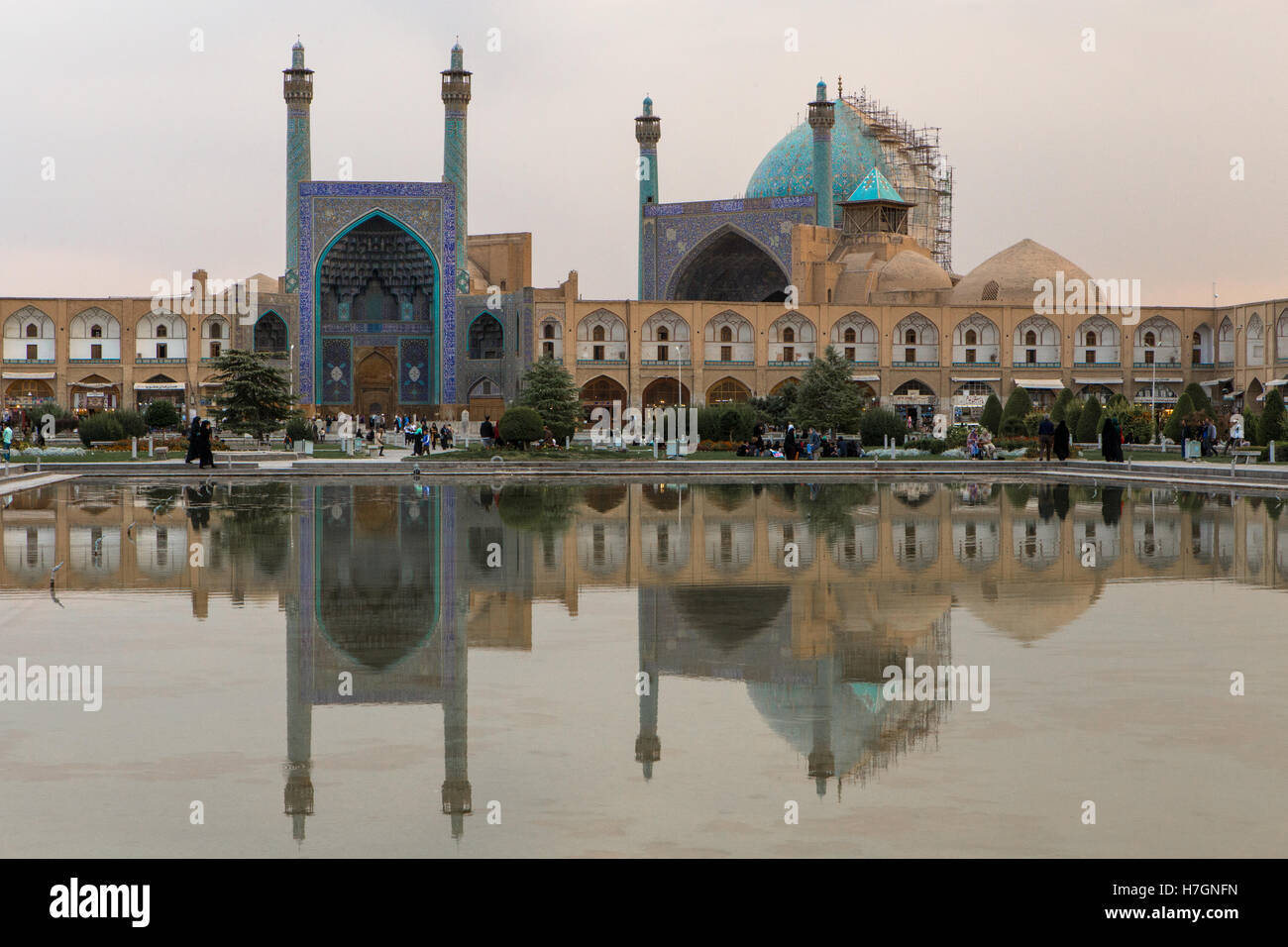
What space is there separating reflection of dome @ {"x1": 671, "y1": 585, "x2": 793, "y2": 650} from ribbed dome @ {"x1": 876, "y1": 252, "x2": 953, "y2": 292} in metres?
33.3

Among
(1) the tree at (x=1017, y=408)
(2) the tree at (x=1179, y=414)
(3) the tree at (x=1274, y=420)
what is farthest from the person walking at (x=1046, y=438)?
(1) the tree at (x=1017, y=408)

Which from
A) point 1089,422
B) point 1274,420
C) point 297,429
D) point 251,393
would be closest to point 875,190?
point 1089,422

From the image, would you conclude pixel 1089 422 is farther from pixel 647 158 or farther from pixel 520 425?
pixel 647 158

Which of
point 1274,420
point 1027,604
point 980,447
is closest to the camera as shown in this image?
point 1027,604

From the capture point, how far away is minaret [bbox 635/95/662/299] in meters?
41.1

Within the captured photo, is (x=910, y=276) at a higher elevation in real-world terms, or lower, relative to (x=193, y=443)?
higher

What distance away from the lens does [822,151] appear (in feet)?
131

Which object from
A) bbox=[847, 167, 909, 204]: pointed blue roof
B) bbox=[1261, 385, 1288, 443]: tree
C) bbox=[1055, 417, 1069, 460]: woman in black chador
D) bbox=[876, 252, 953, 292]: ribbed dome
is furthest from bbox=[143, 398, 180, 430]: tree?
bbox=[847, 167, 909, 204]: pointed blue roof

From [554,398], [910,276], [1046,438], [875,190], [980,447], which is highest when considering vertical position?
Result: [875,190]

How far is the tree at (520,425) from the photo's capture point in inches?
851

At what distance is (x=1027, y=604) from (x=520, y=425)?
15.7 metres

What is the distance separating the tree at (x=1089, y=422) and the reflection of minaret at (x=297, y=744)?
23325mm

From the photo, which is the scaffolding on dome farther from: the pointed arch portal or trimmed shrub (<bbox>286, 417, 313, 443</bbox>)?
trimmed shrub (<bbox>286, 417, 313, 443</bbox>)

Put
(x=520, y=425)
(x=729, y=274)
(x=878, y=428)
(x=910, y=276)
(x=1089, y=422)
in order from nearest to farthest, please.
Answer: (x=520, y=425)
(x=878, y=428)
(x=1089, y=422)
(x=910, y=276)
(x=729, y=274)
